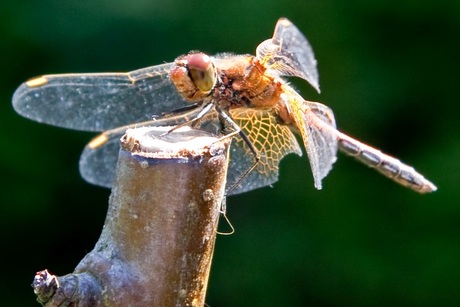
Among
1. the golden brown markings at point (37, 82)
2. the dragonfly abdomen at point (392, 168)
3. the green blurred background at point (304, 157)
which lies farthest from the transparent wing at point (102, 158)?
the green blurred background at point (304, 157)

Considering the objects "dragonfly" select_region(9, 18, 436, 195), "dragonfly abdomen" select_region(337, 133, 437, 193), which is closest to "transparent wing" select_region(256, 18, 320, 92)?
"dragonfly" select_region(9, 18, 436, 195)

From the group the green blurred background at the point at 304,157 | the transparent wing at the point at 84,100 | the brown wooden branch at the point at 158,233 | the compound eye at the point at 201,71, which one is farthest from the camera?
the green blurred background at the point at 304,157

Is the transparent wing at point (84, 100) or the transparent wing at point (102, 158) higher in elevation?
the transparent wing at point (84, 100)

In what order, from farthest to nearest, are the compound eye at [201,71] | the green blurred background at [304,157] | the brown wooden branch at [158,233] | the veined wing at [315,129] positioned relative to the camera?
the green blurred background at [304,157], the veined wing at [315,129], the compound eye at [201,71], the brown wooden branch at [158,233]

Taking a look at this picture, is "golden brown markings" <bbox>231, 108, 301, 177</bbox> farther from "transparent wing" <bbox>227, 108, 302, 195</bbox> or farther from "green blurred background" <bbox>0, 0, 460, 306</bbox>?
"green blurred background" <bbox>0, 0, 460, 306</bbox>

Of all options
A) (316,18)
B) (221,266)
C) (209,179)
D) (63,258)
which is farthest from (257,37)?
(209,179)

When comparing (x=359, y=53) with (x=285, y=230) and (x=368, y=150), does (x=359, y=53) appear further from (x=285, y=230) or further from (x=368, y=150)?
(x=368, y=150)

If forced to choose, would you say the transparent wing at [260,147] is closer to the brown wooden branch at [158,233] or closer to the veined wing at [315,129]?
the veined wing at [315,129]
